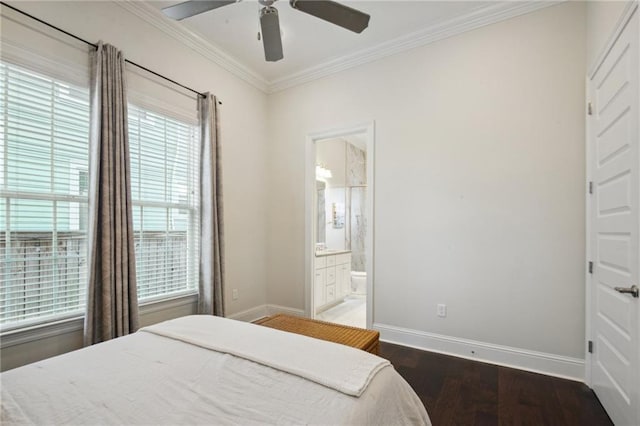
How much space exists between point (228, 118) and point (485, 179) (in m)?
2.73

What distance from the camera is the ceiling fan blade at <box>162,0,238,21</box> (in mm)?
1796

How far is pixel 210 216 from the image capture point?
9.98ft

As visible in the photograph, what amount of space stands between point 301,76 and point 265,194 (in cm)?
154

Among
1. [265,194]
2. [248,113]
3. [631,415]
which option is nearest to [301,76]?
[248,113]

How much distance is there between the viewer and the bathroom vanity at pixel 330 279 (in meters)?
4.11

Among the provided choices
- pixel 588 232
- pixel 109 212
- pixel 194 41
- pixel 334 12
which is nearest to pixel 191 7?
pixel 334 12

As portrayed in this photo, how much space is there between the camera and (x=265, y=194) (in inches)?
160

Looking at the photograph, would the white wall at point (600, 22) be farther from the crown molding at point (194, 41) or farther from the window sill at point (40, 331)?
the window sill at point (40, 331)

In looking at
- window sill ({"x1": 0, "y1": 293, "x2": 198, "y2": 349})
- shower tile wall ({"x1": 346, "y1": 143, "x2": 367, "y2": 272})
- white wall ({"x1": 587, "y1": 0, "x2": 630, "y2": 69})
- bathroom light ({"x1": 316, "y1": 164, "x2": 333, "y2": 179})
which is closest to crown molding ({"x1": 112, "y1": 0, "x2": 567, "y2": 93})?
white wall ({"x1": 587, "y1": 0, "x2": 630, "y2": 69})

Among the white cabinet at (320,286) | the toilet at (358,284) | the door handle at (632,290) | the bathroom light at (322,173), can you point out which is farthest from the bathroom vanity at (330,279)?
the door handle at (632,290)

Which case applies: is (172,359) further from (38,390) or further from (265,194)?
(265,194)

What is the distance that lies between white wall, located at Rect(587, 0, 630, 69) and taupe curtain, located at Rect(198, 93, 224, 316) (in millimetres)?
3156

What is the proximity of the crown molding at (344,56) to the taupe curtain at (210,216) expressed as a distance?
53 centimetres

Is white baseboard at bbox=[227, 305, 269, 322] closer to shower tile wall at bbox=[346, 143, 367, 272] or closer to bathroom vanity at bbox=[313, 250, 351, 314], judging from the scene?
bathroom vanity at bbox=[313, 250, 351, 314]
